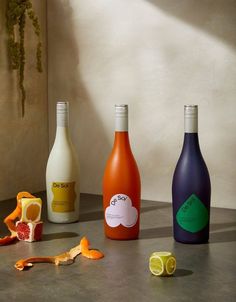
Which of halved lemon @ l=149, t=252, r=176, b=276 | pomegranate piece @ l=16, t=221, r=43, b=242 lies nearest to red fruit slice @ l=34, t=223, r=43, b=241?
pomegranate piece @ l=16, t=221, r=43, b=242

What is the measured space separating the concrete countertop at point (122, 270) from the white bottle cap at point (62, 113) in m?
0.24

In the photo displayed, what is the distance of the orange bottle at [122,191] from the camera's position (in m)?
1.17

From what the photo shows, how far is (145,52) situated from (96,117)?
0.82ft

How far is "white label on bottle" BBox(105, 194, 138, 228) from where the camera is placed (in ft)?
3.85

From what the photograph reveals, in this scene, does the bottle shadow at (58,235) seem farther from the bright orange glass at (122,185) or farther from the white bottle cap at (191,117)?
the white bottle cap at (191,117)

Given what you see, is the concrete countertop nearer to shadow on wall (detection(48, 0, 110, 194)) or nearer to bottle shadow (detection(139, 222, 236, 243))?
bottle shadow (detection(139, 222, 236, 243))

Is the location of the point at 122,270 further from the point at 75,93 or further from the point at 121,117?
the point at 75,93

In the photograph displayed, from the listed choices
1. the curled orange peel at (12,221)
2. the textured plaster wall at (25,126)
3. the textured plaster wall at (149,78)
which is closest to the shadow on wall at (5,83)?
the textured plaster wall at (25,126)

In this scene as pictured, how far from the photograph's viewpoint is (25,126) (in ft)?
5.65

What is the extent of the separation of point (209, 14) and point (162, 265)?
0.80 meters

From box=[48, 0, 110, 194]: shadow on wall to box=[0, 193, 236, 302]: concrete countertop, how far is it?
1.27ft

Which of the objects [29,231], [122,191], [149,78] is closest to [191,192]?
[122,191]

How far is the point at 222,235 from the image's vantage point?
1.24 metres

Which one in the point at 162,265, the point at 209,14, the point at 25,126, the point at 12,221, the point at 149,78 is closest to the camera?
the point at 162,265
